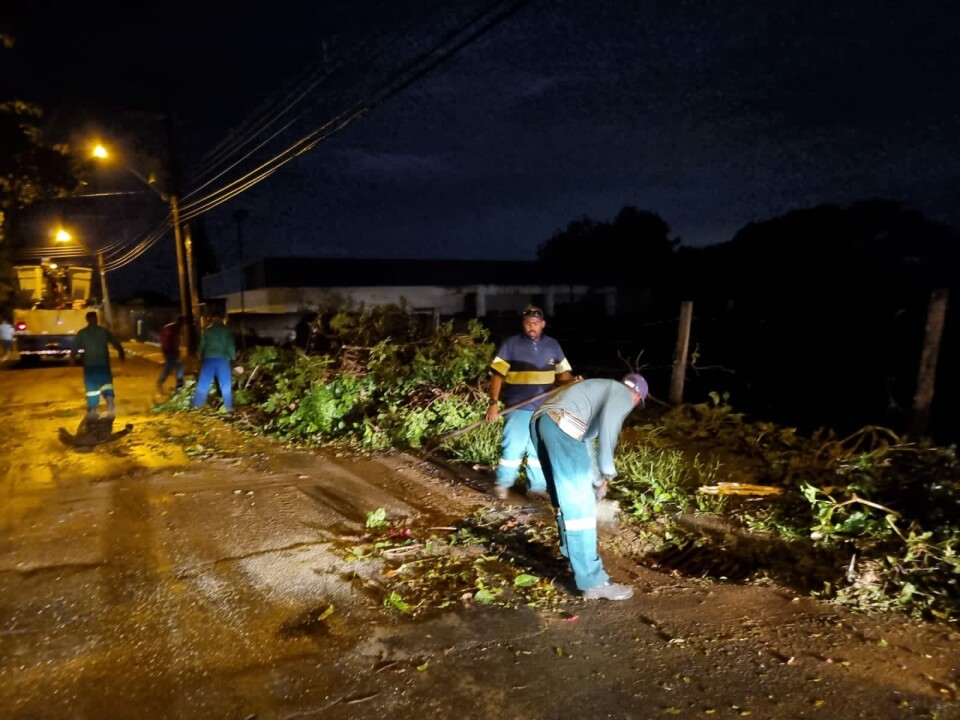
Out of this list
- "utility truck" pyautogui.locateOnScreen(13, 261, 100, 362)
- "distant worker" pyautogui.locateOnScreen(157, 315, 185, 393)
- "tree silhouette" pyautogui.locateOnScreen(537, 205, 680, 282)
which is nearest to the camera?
"distant worker" pyautogui.locateOnScreen(157, 315, 185, 393)

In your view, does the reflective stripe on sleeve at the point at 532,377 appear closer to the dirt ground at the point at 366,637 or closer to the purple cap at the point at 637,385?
the dirt ground at the point at 366,637

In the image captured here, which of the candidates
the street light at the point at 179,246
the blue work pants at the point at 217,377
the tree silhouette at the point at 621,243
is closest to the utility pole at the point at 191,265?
the street light at the point at 179,246

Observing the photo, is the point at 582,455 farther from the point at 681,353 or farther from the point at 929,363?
the point at 681,353

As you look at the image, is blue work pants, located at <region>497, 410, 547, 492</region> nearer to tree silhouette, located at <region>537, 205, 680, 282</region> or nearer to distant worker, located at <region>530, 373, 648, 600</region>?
distant worker, located at <region>530, 373, 648, 600</region>

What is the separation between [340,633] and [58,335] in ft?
65.0

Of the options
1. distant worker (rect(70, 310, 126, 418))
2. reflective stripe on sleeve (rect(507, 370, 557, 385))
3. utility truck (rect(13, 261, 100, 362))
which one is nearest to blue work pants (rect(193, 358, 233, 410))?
distant worker (rect(70, 310, 126, 418))

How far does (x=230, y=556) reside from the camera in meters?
4.86

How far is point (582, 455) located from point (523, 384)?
1.85 m

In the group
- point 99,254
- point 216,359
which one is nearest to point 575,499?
point 216,359

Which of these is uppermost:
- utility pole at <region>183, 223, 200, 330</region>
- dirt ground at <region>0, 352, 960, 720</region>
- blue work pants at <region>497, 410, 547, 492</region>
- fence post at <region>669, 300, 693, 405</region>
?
utility pole at <region>183, 223, 200, 330</region>

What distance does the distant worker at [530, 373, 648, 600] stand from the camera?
402cm

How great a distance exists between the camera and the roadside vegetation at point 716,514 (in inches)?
163

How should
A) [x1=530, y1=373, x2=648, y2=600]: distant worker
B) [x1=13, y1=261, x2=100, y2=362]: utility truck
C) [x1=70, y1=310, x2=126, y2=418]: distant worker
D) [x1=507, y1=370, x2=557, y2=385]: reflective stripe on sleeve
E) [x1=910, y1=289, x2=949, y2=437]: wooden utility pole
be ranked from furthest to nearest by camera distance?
[x1=13, y1=261, x2=100, y2=362]: utility truck → [x1=70, y1=310, x2=126, y2=418]: distant worker → [x1=910, y1=289, x2=949, y2=437]: wooden utility pole → [x1=507, y1=370, x2=557, y2=385]: reflective stripe on sleeve → [x1=530, y1=373, x2=648, y2=600]: distant worker

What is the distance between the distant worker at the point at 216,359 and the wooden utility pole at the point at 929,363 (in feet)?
28.5
